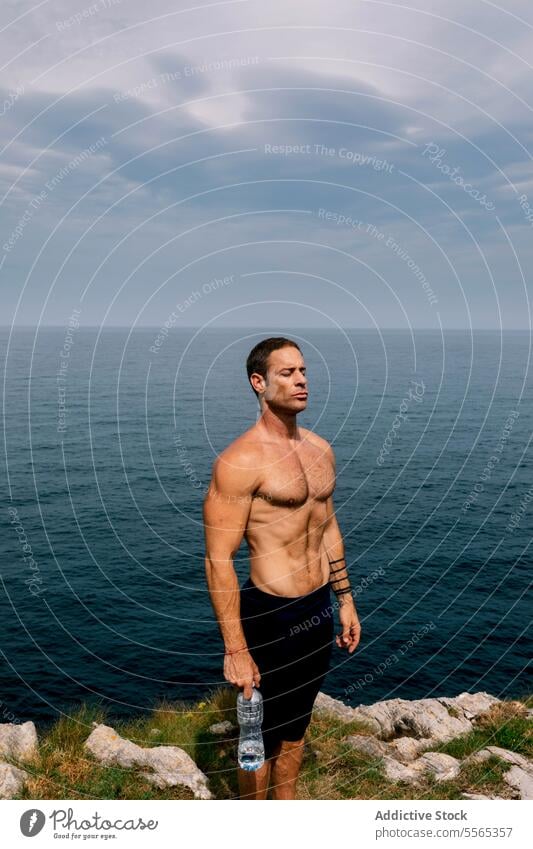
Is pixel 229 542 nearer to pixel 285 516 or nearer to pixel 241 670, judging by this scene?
pixel 285 516

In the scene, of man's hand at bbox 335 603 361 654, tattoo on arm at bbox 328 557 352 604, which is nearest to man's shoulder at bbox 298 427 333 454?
tattoo on arm at bbox 328 557 352 604

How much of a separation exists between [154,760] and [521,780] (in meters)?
4.87

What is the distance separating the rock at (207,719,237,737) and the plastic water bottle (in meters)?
4.23

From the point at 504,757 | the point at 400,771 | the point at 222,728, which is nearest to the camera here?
the point at 400,771

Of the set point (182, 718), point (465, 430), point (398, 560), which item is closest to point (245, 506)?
point (182, 718)

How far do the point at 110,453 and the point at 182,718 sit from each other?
66693mm

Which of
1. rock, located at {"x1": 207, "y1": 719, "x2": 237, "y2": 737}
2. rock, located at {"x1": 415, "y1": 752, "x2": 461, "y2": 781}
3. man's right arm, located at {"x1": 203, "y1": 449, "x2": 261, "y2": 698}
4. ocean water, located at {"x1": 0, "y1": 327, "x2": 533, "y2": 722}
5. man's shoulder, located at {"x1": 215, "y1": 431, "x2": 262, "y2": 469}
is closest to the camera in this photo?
man's right arm, located at {"x1": 203, "y1": 449, "x2": 261, "y2": 698}

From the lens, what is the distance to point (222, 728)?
36.0 ft

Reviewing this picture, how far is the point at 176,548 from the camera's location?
50938 mm

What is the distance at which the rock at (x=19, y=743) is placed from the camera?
866 centimetres

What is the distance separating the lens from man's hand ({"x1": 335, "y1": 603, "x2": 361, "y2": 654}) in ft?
24.7

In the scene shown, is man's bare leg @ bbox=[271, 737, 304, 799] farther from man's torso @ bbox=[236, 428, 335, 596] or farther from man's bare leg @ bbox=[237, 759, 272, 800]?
man's torso @ bbox=[236, 428, 335, 596]

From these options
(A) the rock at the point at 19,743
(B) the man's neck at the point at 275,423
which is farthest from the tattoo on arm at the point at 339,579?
(A) the rock at the point at 19,743
